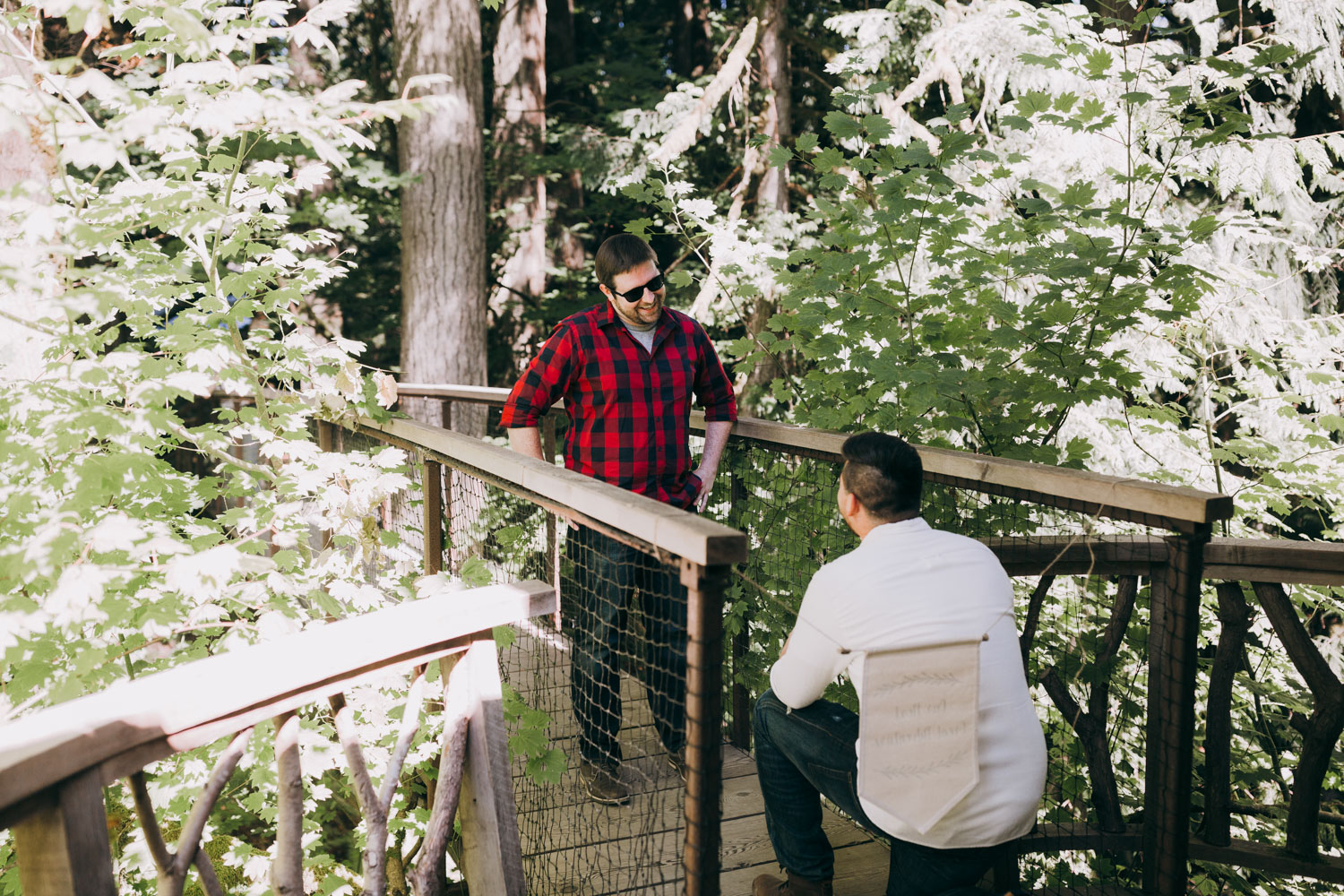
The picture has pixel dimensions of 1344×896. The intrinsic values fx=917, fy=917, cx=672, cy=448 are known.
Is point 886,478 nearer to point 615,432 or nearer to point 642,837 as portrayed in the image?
point 615,432

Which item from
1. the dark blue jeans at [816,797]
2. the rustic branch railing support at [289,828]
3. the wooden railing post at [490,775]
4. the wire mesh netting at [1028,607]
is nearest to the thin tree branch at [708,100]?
the wire mesh netting at [1028,607]

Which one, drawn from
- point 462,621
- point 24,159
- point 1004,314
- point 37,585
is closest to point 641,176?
point 24,159

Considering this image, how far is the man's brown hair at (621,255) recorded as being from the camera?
9.05 feet

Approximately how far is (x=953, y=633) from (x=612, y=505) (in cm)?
73

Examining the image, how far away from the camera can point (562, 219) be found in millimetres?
11305

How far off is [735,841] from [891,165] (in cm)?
239

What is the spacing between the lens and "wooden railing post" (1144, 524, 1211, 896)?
2104mm

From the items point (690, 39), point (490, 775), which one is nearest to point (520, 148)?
point (690, 39)

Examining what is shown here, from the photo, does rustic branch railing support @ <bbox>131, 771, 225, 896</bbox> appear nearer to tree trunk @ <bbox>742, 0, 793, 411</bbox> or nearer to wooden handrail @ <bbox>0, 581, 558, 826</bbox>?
wooden handrail @ <bbox>0, 581, 558, 826</bbox>

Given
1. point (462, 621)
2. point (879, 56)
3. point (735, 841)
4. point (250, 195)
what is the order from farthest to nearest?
point (879, 56)
point (250, 195)
point (735, 841)
point (462, 621)

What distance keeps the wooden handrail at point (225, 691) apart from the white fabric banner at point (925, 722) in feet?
2.34

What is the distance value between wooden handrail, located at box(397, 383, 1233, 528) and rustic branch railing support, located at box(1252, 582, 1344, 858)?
66 cm

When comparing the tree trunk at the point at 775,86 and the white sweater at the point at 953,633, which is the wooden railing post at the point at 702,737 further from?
the tree trunk at the point at 775,86

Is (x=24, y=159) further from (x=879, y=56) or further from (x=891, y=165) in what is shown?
(x=879, y=56)
